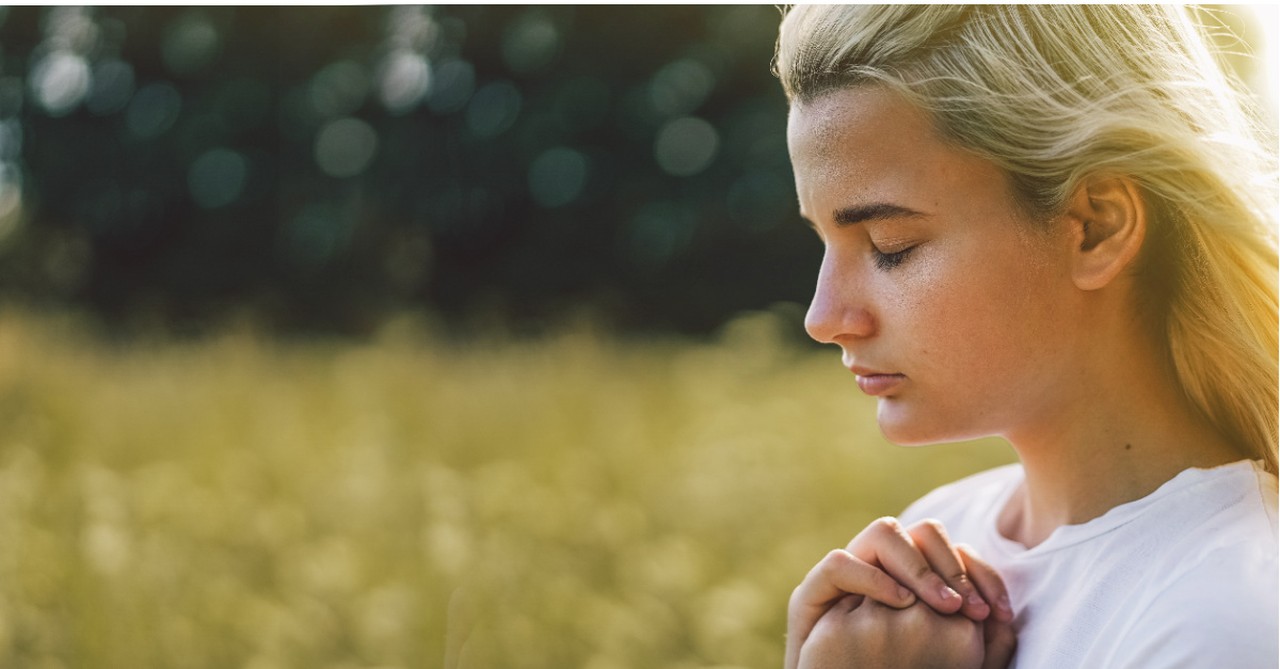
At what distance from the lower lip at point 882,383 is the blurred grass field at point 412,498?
1426 millimetres

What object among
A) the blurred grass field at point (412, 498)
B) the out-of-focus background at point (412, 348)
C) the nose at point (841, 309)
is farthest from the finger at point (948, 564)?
the blurred grass field at point (412, 498)

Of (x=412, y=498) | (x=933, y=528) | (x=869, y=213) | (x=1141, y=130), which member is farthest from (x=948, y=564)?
(x=412, y=498)

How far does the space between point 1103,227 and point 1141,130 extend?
110 mm

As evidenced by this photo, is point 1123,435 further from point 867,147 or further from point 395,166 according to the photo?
point 395,166

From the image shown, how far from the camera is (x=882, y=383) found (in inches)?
45.1

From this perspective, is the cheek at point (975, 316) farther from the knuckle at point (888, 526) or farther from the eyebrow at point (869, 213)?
the knuckle at point (888, 526)

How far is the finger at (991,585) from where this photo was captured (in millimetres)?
1124

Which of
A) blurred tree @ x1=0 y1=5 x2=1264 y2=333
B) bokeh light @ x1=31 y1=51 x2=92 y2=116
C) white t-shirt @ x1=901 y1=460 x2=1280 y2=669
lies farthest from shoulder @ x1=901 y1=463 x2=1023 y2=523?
bokeh light @ x1=31 y1=51 x2=92 y2=116

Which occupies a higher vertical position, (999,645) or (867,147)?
(867,147)

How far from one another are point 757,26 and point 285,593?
183 inches

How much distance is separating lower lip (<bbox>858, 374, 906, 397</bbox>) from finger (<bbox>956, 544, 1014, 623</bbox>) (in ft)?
0.73

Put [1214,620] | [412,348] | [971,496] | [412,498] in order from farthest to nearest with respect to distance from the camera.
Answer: [412,348]
[412,498]
[971,496]
[1214,620]

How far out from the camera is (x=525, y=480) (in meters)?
2.96

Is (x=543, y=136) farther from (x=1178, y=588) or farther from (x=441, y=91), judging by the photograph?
(x=1178, y=588)
